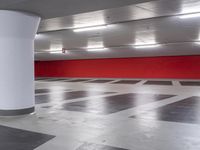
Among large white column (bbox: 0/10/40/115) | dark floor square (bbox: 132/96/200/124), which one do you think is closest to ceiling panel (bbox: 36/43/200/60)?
dark floor square (bbox: 132/96/200/124)

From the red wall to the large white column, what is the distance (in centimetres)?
1711

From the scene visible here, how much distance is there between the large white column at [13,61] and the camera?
6312 mm

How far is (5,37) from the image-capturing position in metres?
6.36

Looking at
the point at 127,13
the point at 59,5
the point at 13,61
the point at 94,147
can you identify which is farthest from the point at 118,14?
the point at 94,147

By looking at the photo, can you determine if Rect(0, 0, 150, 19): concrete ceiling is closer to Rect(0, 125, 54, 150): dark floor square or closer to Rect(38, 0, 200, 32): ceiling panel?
Rect(38, 0, 200, 32): ceiling panel

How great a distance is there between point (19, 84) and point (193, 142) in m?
4.68

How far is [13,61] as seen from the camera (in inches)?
253

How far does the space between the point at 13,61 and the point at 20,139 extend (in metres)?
2.76

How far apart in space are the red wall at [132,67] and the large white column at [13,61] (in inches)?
674

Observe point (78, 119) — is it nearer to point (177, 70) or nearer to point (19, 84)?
point (19, 84)

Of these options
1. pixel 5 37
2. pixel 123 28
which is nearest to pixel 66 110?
pixel 5 37

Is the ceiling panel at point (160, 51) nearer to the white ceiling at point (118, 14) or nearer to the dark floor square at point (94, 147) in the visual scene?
the white ceiling at point (118, 14)

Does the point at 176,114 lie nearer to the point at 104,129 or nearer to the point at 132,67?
the point at 104,129

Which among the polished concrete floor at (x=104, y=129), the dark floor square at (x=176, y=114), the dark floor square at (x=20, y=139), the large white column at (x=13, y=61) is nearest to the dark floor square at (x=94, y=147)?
the polished concrete floor at (x=104, y=129)
